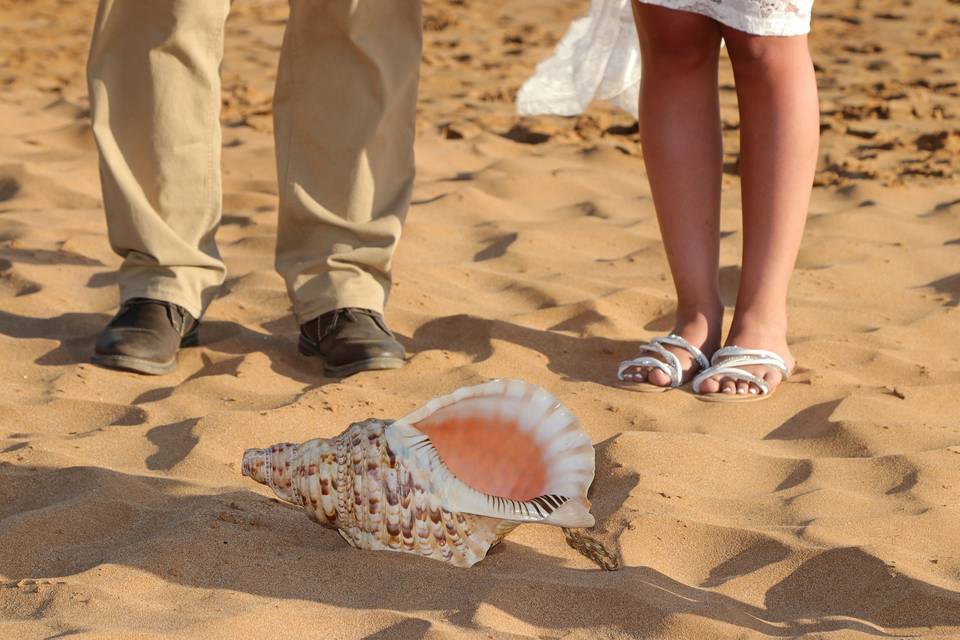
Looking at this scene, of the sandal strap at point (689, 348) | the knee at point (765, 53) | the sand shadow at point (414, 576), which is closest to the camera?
the sand shadow at point (414, 576)

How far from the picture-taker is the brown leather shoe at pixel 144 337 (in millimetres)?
2621

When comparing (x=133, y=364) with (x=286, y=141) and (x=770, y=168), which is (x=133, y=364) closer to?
(x=286, y=141)

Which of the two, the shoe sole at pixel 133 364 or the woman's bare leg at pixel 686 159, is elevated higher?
the woman's bare leg at pixel 686 159

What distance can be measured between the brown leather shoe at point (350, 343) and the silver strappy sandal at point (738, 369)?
66cm

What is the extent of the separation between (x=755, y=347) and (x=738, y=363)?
7 cm

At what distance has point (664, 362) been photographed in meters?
2.60

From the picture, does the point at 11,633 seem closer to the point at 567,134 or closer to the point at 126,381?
the point at 126,381

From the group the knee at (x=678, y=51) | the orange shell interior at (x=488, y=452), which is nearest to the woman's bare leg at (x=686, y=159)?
the knee at (x=678, y=51)

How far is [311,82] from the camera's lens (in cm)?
271

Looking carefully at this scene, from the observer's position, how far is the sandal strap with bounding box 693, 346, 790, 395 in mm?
2543

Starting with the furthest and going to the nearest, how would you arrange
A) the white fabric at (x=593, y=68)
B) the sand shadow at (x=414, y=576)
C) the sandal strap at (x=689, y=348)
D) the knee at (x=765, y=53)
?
1. the white fabric at (x=593, y=68)
2. the sandal strap at (x=689, y=348)
3. the knee at (x=765, y=53)
4. the sand shadow at (x=414, y=576)

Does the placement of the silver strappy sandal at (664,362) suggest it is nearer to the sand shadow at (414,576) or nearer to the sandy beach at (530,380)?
the sandy beach at (530,380)

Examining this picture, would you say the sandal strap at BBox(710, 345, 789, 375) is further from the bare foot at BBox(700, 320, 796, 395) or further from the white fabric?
the white fabric

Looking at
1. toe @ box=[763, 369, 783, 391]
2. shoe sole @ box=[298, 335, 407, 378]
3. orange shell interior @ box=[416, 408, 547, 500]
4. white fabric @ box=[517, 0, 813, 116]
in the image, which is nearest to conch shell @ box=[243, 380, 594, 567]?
orange shell interior @ box=[416, 408, 547, 500]
